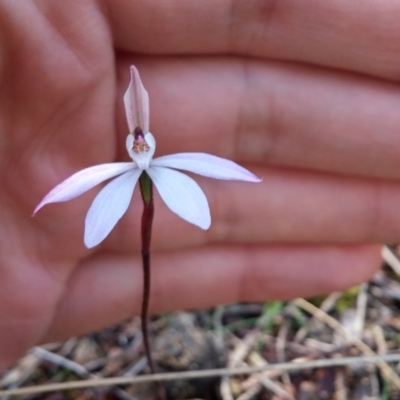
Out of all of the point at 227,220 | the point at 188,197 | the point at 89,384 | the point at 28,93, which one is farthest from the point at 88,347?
the point at 188,197

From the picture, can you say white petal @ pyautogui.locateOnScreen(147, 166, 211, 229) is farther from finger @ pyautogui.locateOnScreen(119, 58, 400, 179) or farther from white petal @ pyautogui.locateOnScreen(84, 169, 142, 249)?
finger @ pyautogui.locateOnScreen(119, 58, 400, 179)

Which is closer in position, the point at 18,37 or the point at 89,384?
the point at 18,37

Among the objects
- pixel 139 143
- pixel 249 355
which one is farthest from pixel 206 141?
pixel 249 355

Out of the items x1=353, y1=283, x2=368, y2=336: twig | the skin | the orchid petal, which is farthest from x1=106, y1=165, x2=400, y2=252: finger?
the orchid petal

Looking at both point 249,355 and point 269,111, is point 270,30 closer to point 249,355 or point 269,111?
point 269,111

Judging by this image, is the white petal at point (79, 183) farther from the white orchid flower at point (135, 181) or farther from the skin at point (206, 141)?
the skin at point (206, 141)

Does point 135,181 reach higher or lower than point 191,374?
higher

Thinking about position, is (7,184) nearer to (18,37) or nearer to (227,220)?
(18,37)
